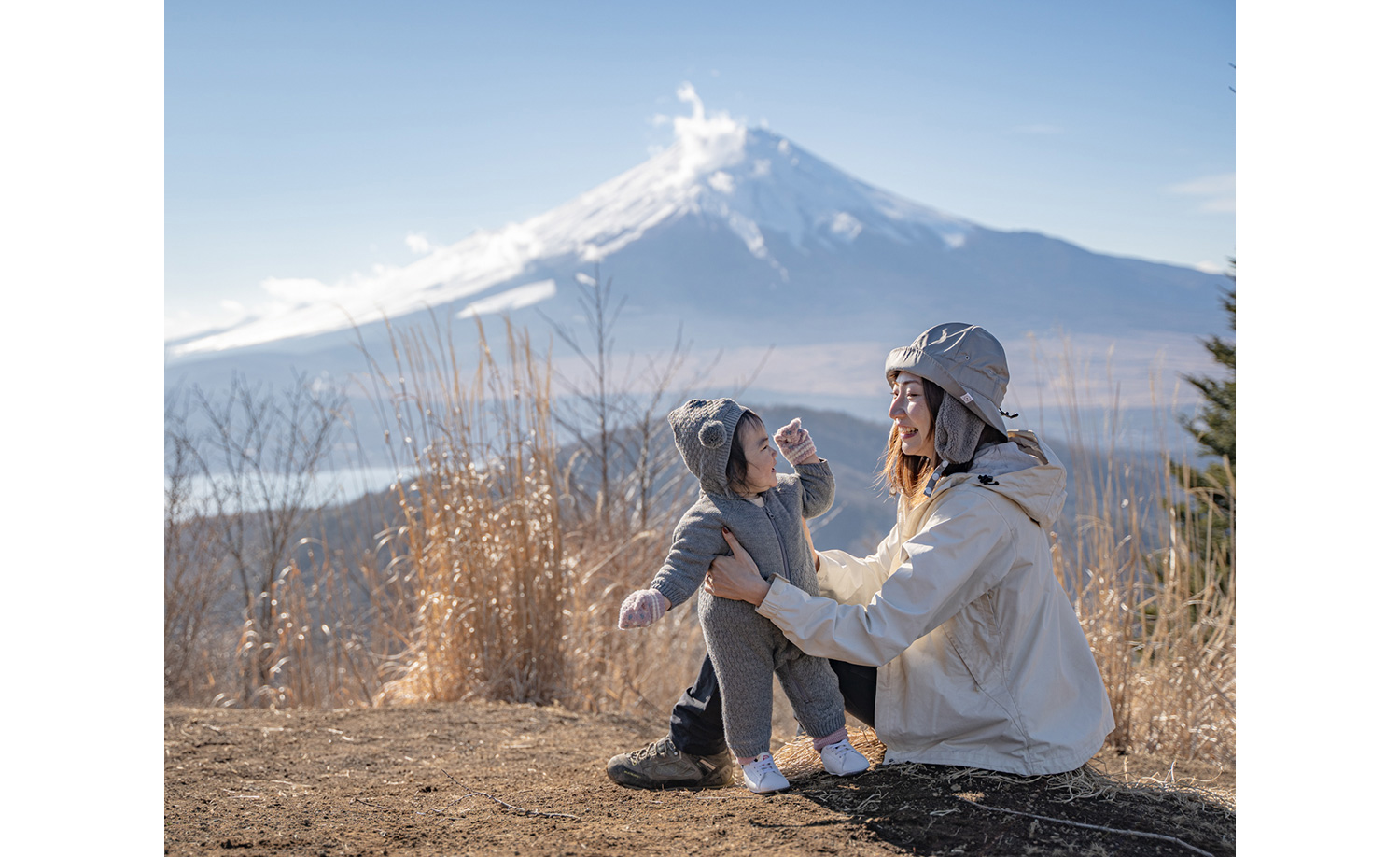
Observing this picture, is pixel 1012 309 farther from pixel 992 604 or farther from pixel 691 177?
pixel 992 604

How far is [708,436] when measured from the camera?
6.72ft

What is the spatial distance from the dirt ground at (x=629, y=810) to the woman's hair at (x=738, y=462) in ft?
2.33

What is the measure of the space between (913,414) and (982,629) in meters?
0.49

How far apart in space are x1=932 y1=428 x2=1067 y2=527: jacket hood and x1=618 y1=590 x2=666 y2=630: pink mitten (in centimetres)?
66

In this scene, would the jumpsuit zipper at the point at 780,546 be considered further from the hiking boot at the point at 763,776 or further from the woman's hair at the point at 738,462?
the hiking boot at the point at 763,776

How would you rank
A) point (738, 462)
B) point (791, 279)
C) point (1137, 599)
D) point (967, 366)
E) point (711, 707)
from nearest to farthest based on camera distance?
point (967, 366) < point (738, 462) < point (711, 707) < point (1137, 599) < point (791, 279)

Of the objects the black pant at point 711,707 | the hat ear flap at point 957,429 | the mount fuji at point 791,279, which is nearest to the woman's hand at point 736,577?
the black pant at point 711,707

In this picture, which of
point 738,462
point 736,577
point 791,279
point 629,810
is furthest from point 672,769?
point 791,279

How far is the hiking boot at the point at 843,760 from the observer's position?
206 cm

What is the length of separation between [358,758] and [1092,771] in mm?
2142

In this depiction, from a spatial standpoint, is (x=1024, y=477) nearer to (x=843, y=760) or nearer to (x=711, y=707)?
(x=843, y=760)

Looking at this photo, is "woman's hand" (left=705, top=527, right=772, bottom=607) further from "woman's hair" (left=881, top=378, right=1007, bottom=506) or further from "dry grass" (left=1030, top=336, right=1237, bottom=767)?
"dry grass" (left=1030, top=336, right=1237, bottom=767)

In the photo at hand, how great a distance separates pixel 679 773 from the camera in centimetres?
226

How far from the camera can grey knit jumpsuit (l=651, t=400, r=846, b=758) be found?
2059 millimetres
